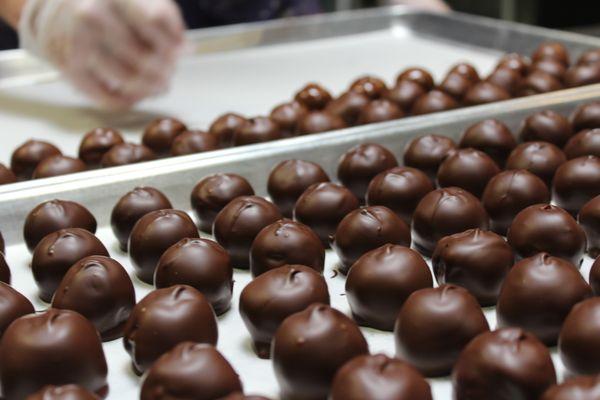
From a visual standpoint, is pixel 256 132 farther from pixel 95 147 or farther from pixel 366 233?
pixel 366 233

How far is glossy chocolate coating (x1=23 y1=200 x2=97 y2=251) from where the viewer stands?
49.7 inches

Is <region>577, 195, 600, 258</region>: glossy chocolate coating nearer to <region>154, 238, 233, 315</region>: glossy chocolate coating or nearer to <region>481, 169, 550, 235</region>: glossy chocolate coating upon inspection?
<region>481, 169, 550, 235</region>: glossy chocolate coating

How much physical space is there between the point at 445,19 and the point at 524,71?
0.72m

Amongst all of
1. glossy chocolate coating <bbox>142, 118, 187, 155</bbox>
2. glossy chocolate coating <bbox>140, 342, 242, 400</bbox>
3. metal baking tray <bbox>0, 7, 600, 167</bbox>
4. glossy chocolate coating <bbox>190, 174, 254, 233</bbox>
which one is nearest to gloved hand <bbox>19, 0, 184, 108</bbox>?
metal baking tray <bbox>0, 7, 600, 167</bbox>

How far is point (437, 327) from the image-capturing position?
91cm

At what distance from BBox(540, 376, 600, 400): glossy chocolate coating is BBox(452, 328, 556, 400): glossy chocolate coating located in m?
0.04

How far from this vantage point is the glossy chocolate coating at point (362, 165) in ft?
4.69


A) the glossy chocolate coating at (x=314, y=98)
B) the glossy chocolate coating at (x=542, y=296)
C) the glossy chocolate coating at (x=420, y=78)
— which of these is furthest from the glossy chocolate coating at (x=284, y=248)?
the glossy chocolate coating at (x=420, y=78)

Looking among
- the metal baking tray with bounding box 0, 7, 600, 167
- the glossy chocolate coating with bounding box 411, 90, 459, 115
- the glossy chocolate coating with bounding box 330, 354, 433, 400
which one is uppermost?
the glossy chocolate coating with bounding box 330, 354, 433, 400

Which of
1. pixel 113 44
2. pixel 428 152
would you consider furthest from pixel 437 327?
pixel 113 44

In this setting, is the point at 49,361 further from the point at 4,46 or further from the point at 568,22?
the point at 568,22

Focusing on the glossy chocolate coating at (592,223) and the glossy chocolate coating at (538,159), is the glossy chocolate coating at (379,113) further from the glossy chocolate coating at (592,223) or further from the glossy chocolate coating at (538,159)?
the glossy chocolate coating at (592,223)

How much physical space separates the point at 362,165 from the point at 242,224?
0.98 ft

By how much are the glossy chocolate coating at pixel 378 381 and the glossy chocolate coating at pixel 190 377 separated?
0.11 m
